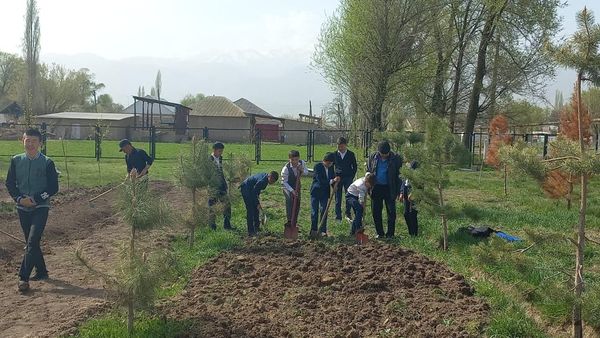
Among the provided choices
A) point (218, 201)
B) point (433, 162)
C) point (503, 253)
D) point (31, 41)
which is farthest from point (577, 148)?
point (31, 41)

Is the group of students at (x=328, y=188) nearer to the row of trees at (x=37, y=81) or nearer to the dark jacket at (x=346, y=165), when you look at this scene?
the dark jacket at (x=346, y=165)

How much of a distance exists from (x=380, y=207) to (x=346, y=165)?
2.01 metres

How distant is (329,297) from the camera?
6.45m

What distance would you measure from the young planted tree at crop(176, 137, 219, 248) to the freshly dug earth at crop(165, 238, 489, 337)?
0.97 metres

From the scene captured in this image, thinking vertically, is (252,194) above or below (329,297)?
above

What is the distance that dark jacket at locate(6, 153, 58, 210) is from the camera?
291 inches

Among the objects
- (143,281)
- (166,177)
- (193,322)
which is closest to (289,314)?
(193,322)

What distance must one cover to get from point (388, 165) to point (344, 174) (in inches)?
76.2

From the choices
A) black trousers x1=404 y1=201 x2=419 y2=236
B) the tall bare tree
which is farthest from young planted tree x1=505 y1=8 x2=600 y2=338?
the tall bare tree

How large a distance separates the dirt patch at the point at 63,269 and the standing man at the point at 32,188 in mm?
466

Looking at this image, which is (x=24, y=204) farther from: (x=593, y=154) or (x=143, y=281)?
(x=593, y=154)

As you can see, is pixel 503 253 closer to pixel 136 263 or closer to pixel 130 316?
pixel 136 263

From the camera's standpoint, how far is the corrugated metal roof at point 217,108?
61.8m

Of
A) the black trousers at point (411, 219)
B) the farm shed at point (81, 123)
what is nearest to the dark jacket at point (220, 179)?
the black trousers at point (411, 219)
